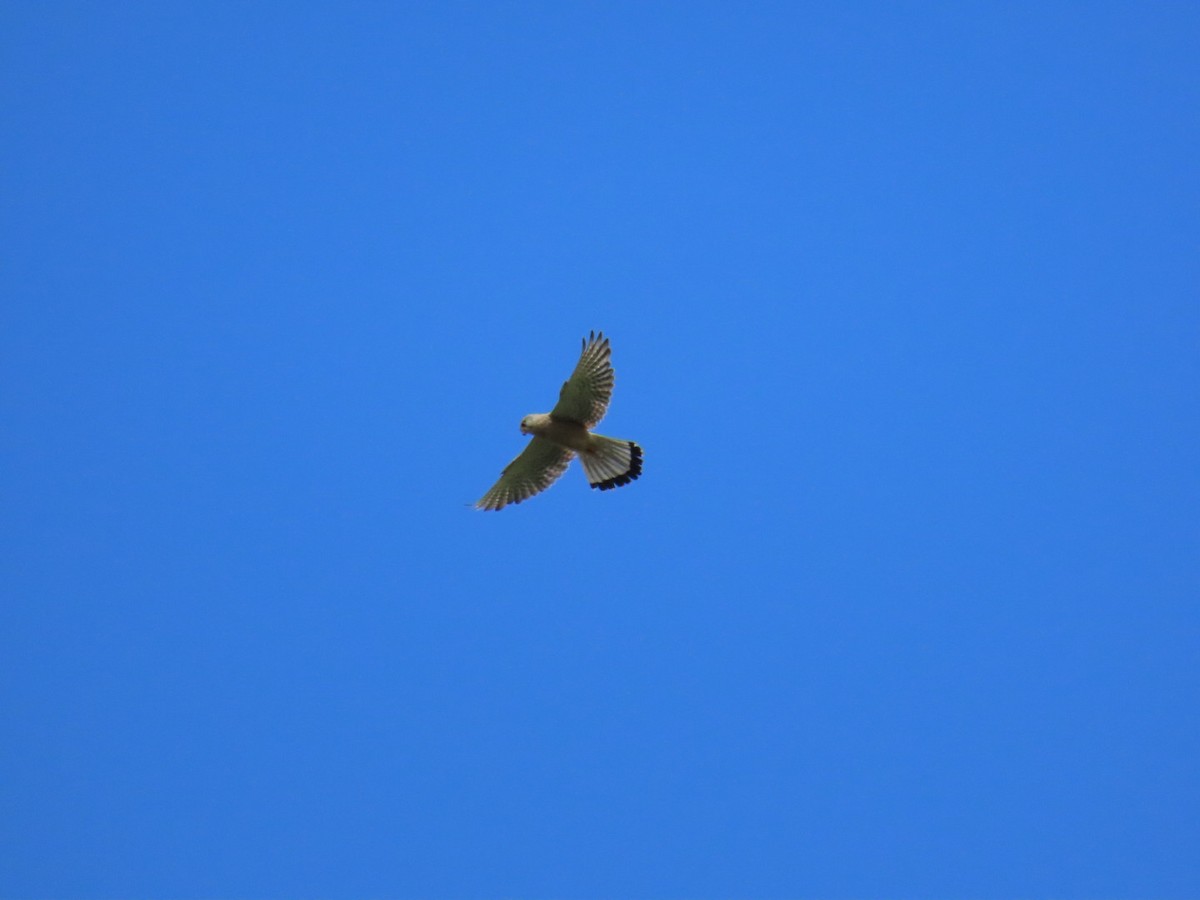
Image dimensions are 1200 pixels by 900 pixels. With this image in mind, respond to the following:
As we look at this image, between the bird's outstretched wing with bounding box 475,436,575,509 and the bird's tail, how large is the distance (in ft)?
1.52

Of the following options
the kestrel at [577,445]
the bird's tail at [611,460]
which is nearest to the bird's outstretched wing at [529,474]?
the kestrel at [577,445]

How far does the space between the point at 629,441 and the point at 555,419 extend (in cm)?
102

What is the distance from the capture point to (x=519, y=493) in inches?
609

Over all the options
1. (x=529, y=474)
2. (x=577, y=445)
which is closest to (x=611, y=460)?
(x=577, y=445)

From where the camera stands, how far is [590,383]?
14.3 m

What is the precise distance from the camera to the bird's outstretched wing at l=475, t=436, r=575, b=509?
1511 cm

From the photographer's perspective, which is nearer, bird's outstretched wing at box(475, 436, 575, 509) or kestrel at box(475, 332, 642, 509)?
kestrel at box(475, 332, 642, 509)

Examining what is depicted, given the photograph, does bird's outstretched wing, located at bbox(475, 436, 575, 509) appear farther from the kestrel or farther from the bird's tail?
the bird's tail

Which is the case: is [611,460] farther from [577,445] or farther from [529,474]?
[529,474]

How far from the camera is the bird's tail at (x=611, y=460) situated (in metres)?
14.7

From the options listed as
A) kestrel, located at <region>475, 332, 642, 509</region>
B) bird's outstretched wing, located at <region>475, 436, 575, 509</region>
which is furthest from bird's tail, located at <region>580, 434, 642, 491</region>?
bird's outstretched wing, located at <region>475, 436, 575, 509</region>

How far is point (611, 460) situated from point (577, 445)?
50cm

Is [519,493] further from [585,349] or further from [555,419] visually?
[585,349]

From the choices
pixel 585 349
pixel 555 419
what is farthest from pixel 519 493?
pixel 585 349
